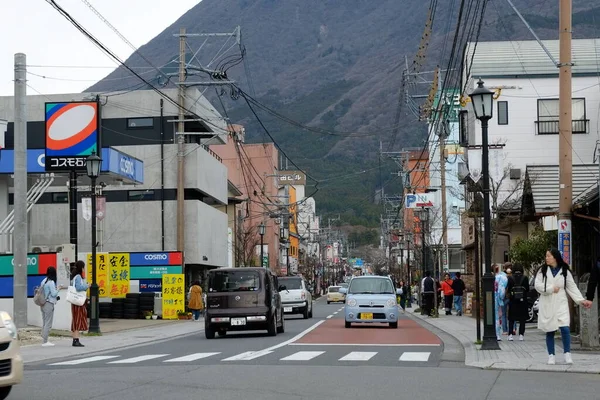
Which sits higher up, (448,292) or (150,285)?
(150,285)

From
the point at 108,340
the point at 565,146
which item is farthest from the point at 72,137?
the point at 565,146

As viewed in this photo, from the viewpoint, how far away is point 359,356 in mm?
18203

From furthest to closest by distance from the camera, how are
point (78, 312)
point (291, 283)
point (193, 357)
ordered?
point (291, 283)
point (78, 312)
point (193, 357)

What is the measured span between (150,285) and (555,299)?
31100mm

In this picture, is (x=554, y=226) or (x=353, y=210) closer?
(x=554, y=226)

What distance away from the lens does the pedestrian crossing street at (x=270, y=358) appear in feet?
56.6

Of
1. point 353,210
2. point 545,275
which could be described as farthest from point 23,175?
point 353,210

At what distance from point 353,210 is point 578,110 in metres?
107

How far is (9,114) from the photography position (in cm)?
5328

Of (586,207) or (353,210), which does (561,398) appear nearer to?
(586,207)

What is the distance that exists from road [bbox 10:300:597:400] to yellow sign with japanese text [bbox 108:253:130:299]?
19.9 meters

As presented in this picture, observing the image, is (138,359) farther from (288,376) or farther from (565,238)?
(565,238)

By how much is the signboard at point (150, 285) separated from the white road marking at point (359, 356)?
2629cm

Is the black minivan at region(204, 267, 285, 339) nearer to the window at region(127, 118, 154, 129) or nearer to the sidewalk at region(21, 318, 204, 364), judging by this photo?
the sidewalk at region(21, 318, 204, 364)
